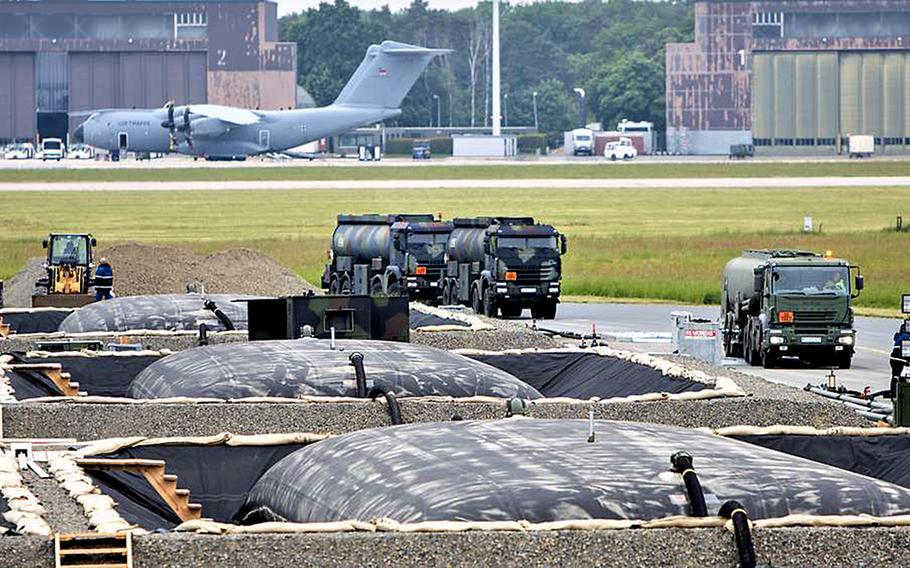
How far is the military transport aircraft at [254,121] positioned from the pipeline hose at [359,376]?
157269 millimetres

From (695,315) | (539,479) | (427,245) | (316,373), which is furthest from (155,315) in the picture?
(427,245)

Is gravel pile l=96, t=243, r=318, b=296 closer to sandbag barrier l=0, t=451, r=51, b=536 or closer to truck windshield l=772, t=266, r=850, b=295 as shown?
truck windshield l=772, t=266, r=850, b=295

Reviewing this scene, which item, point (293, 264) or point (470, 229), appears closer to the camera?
point (470, 229)

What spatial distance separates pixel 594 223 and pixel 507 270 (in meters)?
53.9

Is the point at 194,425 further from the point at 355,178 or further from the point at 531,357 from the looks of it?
the point at 355,178

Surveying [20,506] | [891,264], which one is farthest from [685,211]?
[20,506]

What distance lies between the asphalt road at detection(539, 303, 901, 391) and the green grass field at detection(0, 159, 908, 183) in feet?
344

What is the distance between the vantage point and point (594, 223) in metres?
114

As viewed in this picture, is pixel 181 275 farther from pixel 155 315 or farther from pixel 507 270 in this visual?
pixel 155 315

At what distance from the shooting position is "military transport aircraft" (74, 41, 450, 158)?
7057 inches

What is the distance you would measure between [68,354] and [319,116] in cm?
15856

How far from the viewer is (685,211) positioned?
409ft

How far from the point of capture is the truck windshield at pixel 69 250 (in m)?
58.9

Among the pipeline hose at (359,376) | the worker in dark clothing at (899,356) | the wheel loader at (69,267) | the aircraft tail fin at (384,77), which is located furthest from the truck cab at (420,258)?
the aircraft tail fin at (384,77)
